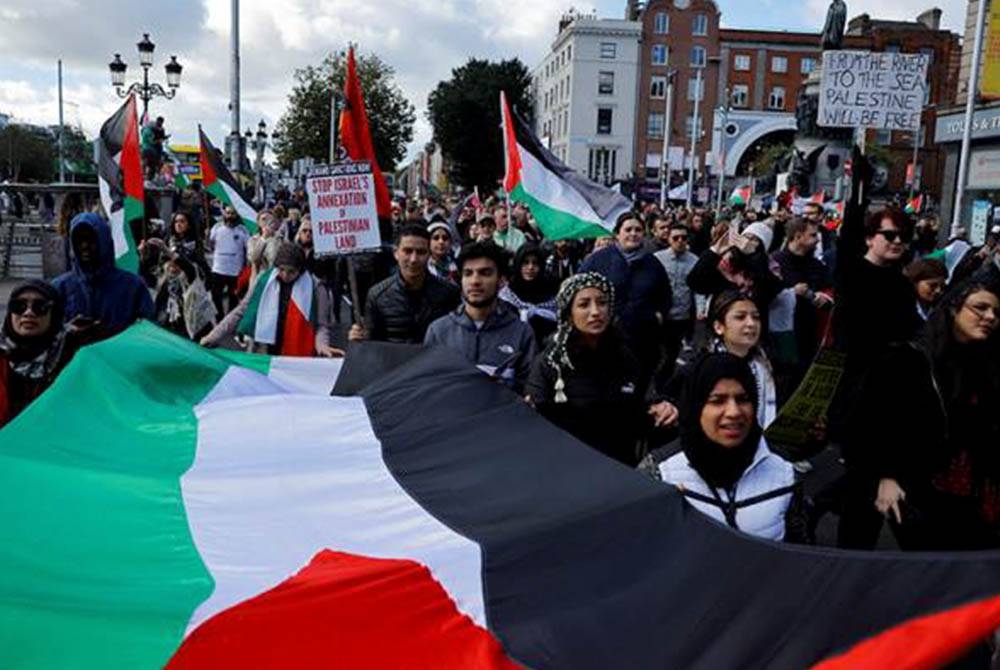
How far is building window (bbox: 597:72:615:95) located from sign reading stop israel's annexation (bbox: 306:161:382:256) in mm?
80653

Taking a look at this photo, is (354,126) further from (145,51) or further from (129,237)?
(145,51)

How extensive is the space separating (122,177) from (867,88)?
6.69 m

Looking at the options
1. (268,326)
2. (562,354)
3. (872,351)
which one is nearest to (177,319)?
(268,326)

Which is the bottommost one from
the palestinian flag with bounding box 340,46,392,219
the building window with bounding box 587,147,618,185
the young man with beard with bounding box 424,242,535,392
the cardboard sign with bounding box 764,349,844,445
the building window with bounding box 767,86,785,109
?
the cardboard sign with bounding box 764,349,844,445

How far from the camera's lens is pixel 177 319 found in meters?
9.35

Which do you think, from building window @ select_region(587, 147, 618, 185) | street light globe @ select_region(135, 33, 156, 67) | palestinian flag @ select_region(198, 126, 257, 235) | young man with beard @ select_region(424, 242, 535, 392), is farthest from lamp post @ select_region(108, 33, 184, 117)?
building window @ select_region(587, 147, 618, 185)

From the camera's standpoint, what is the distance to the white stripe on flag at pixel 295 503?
3051mm

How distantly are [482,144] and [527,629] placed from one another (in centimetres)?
7611

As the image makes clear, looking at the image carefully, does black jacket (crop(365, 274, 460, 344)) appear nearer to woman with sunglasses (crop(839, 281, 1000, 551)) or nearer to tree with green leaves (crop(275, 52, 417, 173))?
woman with sunglasses (crop(839, 281, 1000, 551))

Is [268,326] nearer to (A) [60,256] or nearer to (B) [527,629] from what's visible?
(B) [527,629]

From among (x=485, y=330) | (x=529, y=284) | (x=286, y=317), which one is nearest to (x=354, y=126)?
(x=286, y=317)

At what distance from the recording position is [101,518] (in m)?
3.27

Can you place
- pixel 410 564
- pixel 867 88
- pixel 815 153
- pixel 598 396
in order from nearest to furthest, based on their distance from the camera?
pixel 410 564 < pixel 598 396 < pixel 867 88 < pixel 815 153

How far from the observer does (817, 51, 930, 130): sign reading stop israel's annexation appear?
925cm
